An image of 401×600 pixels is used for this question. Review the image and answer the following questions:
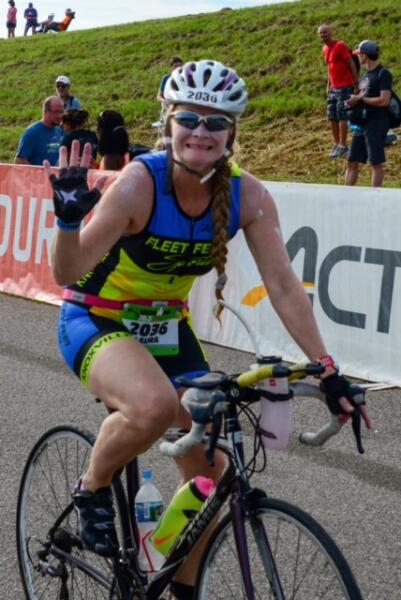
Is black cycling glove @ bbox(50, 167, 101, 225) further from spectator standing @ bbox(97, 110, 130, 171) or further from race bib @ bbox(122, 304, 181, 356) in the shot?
spectator standing @ bbox(97, 110, 130, 171)

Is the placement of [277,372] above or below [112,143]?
below

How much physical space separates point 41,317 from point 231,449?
767 centimetres

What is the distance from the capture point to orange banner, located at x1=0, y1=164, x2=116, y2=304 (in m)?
11.5

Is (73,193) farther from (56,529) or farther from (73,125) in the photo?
(73,125)

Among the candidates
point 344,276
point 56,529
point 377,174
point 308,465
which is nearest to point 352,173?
point 377,174

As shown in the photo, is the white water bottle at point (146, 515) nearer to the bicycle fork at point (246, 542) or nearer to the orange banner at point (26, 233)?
the bicycle fork at point (246, 542)

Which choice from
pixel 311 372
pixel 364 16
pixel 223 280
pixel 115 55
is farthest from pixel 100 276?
pixel 115 55

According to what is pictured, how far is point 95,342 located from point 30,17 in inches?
2592

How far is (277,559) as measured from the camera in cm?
298

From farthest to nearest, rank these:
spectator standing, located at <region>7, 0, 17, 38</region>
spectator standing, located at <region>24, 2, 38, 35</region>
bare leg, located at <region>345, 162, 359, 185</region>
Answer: spectator standing, located at <region>24, 2, 38, 35</region> < spectator standing, located at <region>7, 0, 17, 38</region> < bare leg, located at <region>345, 162, 359, 185</region>

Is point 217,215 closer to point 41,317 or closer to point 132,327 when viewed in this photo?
point 132,327

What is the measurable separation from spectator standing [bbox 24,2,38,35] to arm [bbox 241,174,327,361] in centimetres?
6530

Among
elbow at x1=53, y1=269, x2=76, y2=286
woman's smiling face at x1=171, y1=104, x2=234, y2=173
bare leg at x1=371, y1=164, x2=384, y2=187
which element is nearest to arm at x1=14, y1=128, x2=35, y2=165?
bare leg at x1=371, y1=164, x2=384, y2=187

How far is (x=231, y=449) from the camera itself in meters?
3.05
